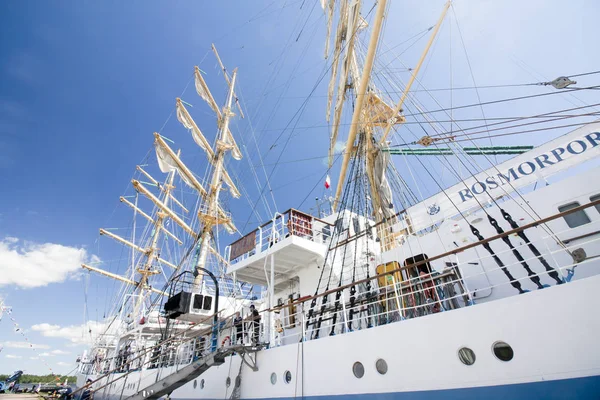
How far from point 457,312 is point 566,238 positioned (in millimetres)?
3603

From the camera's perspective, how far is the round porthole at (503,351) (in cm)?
381

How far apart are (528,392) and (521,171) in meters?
6.28

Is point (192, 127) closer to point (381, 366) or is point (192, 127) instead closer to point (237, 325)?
point (237, 325)

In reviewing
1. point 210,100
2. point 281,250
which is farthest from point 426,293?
point 210,100

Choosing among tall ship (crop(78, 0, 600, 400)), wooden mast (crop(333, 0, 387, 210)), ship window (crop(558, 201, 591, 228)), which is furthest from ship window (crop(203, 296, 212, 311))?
ship window (crop(558, 201, 591, 228))

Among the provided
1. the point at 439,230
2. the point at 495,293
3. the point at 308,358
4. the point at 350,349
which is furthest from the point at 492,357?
the point at 439,230

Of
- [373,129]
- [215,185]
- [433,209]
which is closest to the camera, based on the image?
[433,209]

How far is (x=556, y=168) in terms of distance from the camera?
730 centimetres

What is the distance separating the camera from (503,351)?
12.8ft

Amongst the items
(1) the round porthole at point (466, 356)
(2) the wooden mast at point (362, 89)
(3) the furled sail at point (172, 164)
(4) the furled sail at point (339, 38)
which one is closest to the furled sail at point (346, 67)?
(4) the furled sail at point (339, 38)

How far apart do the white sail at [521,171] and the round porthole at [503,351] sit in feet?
10.0

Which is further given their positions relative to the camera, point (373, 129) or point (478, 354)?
point (373, 129)

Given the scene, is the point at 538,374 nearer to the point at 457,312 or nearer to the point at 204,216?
the point at 457,312

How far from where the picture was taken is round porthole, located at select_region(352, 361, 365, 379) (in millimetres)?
5055
